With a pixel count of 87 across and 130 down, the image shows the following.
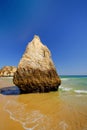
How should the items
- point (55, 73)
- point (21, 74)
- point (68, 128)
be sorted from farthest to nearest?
point (55, 73) → point (21, 74) → point (68, 128)

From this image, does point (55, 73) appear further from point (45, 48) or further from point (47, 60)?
point (45, 48)

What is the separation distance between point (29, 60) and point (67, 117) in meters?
6.85

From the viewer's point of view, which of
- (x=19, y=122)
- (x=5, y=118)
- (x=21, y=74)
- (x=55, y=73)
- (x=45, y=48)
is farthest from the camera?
(x=45, y=48)

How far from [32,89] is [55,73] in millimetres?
2250

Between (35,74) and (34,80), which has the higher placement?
(35,74)

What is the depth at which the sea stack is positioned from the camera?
35.9 ft

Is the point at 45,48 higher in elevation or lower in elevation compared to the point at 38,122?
higher

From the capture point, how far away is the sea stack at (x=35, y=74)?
10953 millimetres

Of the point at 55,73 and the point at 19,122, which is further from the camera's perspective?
the point at 55,73

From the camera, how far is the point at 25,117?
→ 16.8 feet

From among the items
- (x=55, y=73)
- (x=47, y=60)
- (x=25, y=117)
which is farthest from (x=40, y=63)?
(x=25, y=117)

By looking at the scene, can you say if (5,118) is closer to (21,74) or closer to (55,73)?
(21,74)

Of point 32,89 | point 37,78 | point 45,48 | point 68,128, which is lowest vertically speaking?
point 68,128

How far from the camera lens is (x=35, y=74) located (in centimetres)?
1098
